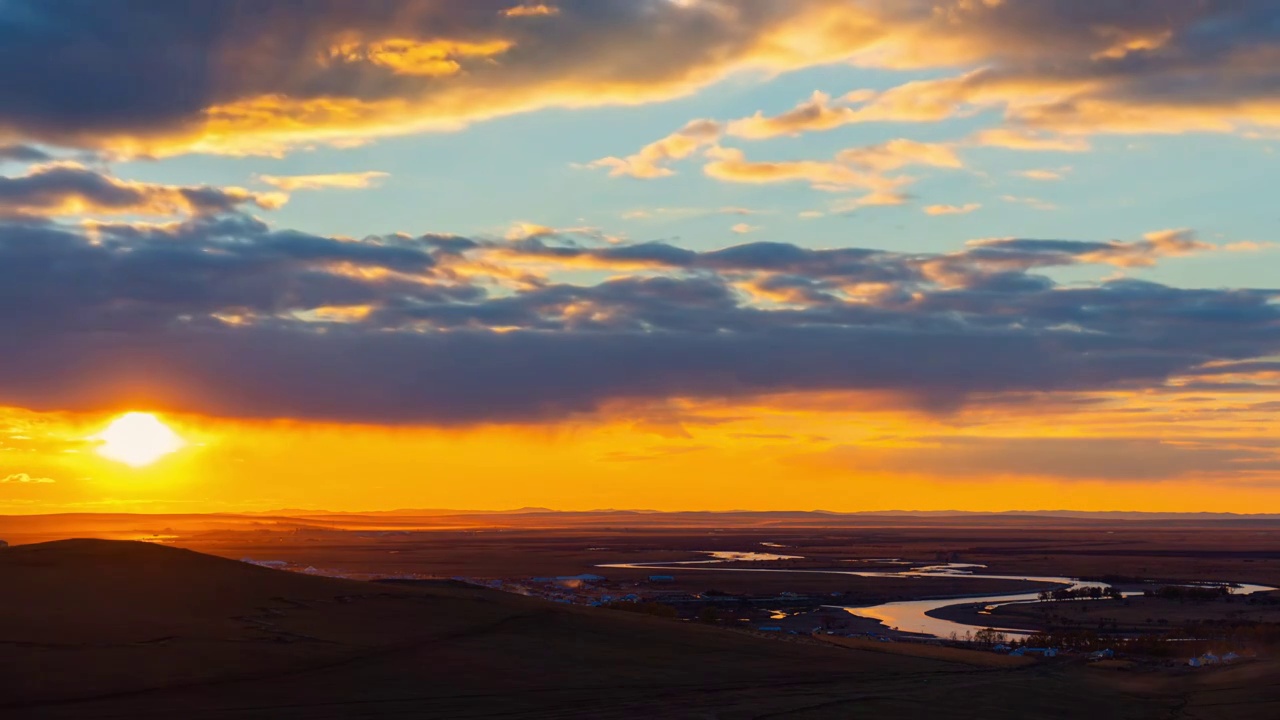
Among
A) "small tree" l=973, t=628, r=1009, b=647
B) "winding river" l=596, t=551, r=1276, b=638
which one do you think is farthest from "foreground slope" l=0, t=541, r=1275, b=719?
"winding river" l=596, t=551, r=1276, b=638

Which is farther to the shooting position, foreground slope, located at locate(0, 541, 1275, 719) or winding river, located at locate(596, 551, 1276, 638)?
winding river, located at locate(596, 551, 1276, 638)

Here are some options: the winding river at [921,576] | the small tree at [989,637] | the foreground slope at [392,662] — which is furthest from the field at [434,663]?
the winding river at [921,576]

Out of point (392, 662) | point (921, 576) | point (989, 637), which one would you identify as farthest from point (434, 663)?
point (921, 576)

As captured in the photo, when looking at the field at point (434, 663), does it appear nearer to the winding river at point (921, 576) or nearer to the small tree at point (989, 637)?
the small tree at point (989, 637)

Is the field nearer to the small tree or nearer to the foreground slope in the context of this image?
the foreground slope

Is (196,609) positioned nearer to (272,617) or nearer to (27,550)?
(272,617)
